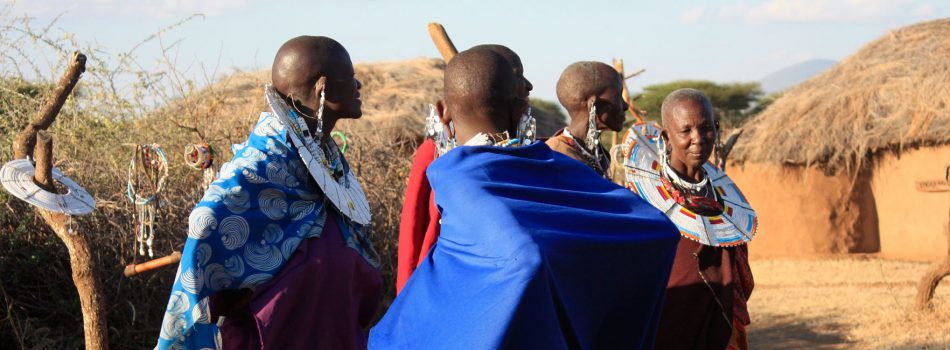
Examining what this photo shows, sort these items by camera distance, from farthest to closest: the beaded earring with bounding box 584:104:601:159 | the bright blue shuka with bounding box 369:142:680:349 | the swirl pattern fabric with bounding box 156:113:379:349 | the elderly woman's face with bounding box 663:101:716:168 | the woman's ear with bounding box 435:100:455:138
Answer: the elderly woman's face with bounding box 663:101:716:168, the beaded earring with bounding box 584:104:601:159, the swirl pattern fabric with bounding box 156:113:379:349, the woman's ear with bounding box 435:100:455:138, the bright blue shuka with bounding box 369:142:680:349

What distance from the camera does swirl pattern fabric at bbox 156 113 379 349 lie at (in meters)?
3.34

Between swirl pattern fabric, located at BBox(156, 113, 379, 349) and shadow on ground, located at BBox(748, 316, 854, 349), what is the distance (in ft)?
19.0

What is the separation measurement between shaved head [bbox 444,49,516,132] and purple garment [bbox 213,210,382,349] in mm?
827

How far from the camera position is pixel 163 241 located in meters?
5.74

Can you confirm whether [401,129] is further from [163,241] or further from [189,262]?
[189,262]

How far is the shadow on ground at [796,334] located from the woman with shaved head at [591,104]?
4444 mm

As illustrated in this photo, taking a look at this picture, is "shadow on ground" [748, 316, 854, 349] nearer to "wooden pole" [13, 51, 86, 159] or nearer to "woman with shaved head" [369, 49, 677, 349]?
"wooden pole" [13, 51, 86, 159]

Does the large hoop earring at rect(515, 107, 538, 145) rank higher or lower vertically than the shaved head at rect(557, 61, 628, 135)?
higher

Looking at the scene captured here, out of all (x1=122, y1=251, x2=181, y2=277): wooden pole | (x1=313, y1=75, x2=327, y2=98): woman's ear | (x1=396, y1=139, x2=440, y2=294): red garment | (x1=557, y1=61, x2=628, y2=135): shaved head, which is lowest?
(x1=122, y1=251, x2=181, y2=277): wooden pole

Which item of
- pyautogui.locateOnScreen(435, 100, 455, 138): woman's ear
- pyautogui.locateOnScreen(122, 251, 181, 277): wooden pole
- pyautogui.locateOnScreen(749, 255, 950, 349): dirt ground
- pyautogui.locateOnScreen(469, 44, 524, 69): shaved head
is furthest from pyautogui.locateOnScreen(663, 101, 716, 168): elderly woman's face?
pyautogui.locateOnScreen(749, 255, 950, 349): dirt ground

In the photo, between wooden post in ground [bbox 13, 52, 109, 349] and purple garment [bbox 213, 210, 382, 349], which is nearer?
purple garment [bbox 213, 210, 382, 349]

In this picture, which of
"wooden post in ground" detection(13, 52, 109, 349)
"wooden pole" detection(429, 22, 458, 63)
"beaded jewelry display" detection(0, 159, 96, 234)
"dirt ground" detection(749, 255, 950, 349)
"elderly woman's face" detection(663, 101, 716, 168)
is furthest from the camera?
"dirt ground" detection(749, 255, 950, 349)

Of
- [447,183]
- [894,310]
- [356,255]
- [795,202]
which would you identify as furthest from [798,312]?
[447,183]

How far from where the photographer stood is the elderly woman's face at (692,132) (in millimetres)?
4727
